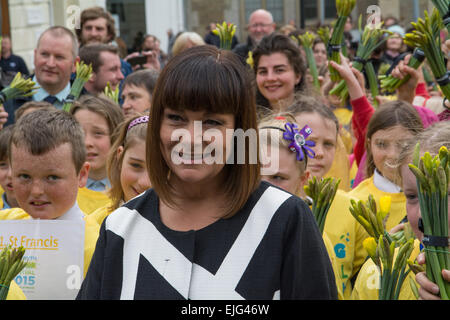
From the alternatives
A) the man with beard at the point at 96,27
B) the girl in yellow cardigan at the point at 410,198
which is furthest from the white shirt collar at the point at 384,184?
the man with beard at the point at 96,27

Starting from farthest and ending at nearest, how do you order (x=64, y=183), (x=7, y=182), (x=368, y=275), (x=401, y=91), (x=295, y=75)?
(x=295, y=75), (x=401, y=91), (x=7, y=182), (x=64, y=183), (x=368, y=275)

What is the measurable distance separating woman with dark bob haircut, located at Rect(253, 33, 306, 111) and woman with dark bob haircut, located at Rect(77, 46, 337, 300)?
2940 mm

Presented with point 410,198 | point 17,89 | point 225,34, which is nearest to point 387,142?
point 225,34

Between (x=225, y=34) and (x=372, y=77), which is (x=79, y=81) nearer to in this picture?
(x=225, y=34)

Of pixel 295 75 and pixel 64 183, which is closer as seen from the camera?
pixel 64 183

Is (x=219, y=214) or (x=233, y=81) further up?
(x=233, y=81)

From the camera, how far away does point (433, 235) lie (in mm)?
1973

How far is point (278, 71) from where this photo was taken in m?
5.04

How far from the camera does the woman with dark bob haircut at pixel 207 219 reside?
1883 mm

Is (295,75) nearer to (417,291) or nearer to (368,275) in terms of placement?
(368,275)

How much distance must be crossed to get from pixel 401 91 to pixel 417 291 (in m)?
2.77

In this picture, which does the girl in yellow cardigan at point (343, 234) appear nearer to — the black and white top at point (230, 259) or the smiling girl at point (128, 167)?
the smiling girl at point (128, 167)

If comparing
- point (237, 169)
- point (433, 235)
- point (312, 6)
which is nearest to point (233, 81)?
point (237, 169)

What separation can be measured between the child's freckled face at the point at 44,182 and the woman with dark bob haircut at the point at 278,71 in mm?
2059
